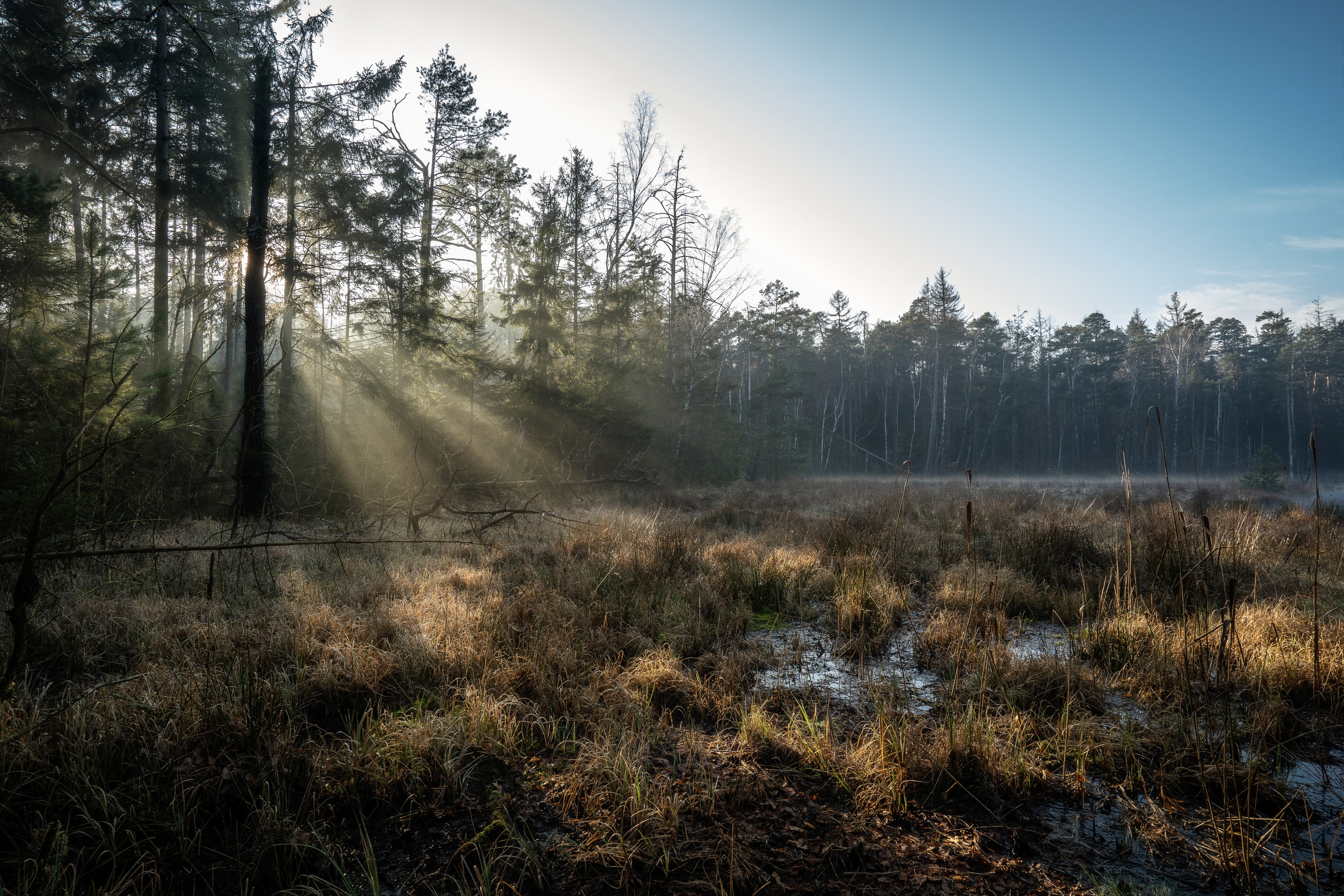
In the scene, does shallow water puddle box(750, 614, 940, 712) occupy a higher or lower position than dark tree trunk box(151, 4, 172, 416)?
lower

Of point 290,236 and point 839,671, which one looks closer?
point 839,671

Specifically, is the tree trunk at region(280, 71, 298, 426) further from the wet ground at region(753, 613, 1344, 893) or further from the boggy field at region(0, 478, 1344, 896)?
the wet ground at region(753, 613, 1344, 893)

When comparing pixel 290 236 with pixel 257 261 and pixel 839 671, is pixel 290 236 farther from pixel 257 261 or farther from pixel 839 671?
pixel 839 671

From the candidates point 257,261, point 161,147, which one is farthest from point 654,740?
point 161,147

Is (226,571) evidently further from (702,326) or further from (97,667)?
(702,326)

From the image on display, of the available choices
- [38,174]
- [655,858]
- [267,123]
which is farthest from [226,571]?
[267,123]

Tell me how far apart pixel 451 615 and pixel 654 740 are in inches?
75.8

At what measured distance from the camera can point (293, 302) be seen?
29.7 feet

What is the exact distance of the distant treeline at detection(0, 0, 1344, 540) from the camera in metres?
4.38

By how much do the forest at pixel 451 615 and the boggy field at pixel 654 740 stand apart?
0.08ft

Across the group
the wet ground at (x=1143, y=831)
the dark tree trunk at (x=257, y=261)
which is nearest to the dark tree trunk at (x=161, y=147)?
the dark tree trunk at (x=257, y=261)

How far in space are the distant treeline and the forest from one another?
116 mm

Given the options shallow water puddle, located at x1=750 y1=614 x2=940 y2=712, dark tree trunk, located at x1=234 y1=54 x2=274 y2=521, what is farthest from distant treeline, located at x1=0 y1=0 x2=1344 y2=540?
shallow water puddle, located at x1=750 y1=614 x2=940 y2=712

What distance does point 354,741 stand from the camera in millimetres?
2297
